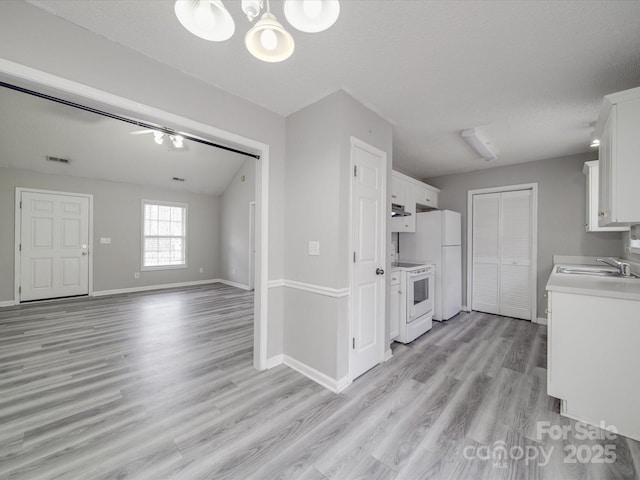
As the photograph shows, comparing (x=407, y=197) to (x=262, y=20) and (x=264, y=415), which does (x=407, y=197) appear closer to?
(x=264, y=415)

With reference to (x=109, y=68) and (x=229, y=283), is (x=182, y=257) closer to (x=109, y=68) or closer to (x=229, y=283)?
(x=229, y=283)

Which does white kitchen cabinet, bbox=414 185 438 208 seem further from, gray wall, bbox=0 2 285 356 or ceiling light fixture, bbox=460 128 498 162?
gray wall, bbox=0 2 285 356

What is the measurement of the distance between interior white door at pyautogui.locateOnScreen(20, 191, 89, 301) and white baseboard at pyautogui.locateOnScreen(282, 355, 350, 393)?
5413 millimetres

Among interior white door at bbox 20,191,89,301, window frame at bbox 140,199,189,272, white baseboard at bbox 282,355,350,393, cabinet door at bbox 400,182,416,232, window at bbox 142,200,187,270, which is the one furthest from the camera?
window at bbox 142,200,187,270

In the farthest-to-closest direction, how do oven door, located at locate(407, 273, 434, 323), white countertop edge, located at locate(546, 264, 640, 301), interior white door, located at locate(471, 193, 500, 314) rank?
1. interior white door, located at locate(471, 193, 500, 314)
2. oven door, located at locate(407, 273, 434, 323)
3. white countertop edge, located at locate(546, 264, 640, 301)

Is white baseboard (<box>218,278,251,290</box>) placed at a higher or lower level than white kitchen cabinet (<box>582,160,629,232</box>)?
lower

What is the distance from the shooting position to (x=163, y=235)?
6.71m

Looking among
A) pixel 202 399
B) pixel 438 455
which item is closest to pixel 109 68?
pixel 202 399

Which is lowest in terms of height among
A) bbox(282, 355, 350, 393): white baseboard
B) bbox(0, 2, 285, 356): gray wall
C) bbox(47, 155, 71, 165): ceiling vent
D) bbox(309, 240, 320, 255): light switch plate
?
bbox(282, 355, 350, 393): white baseboard

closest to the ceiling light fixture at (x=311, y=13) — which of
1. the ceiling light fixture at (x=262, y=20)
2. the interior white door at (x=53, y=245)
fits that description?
the ceiling light fixture at (x=262, y=20)

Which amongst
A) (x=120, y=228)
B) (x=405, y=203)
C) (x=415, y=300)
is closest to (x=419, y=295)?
(x=415, y=300)

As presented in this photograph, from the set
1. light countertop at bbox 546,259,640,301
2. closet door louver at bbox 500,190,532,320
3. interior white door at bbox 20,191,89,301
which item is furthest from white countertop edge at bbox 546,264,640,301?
interior white door at bbox 20,191,89,301

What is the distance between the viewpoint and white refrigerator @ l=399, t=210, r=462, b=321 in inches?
166

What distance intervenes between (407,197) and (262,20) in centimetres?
343
